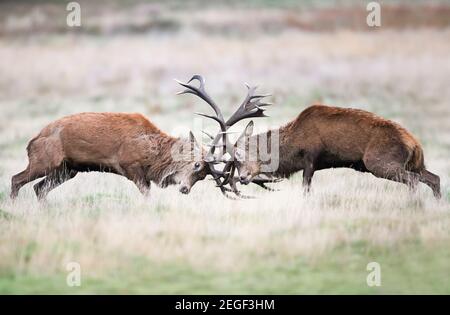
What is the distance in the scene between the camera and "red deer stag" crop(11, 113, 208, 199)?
16484 millimetres

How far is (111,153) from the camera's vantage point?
1672cm

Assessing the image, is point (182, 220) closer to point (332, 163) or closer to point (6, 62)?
point (332, 163)

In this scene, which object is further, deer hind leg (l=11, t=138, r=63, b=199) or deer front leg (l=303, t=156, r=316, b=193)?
deer front leg (l=303, t=156, r=316, b=193)

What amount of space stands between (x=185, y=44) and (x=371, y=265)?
95.0 ft

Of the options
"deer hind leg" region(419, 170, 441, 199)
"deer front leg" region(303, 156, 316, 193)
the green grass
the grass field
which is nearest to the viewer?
the green grass

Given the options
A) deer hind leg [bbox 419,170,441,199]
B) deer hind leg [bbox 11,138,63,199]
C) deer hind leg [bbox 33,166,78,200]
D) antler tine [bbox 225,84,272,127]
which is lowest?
deer hind leg [bbox 419,170,441,199]

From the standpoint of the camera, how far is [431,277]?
43.5 feet

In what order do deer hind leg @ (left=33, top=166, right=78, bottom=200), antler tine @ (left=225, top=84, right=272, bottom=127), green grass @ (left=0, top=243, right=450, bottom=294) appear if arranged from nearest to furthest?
green grass @ (left=0, top=243, right=450, bottom=294) → deer hind leg @ (left=33, top=166, right=78, bottom=200) → antler tine @ (left=225, top=84, right=272, bottom=127)

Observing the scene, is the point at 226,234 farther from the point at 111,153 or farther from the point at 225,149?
the point at 111,153

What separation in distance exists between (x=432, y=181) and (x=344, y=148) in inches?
58.2

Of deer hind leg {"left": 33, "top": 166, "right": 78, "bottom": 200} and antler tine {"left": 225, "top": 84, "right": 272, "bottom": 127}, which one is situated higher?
antler tine {"left": 225, "top": 84, "right": 272, "bottom": 127}

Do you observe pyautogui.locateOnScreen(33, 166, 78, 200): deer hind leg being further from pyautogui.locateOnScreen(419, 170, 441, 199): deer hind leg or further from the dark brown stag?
pyautogui.locateOnScreen(419, 170, 441, 199): deer hind leg

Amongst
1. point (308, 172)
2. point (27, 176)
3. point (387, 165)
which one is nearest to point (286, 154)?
point (308, 172)

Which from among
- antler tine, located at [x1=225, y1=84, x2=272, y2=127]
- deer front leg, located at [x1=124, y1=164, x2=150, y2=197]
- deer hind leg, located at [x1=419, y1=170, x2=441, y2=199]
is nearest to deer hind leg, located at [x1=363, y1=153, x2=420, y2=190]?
deer hind leg, located at [x1=419, y1=170, x2=441, y2=199]
